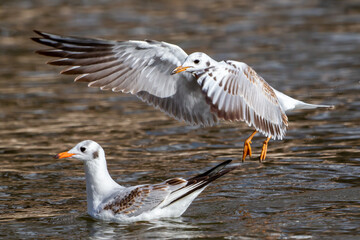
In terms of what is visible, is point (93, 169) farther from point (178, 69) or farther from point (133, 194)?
point (178, 69)

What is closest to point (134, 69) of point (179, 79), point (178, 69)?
point (179, 79)

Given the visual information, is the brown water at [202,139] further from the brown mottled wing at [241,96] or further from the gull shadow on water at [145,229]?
the brown mottled wing at [241,96]

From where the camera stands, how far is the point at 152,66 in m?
10.4

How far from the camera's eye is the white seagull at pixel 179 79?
9.59 m

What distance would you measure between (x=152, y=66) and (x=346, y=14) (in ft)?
50.6

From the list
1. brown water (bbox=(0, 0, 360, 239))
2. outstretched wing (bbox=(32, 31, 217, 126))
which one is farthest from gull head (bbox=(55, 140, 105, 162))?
outstretched wing (bbox=(32, 31, 217, 126))

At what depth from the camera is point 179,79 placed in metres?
10.5

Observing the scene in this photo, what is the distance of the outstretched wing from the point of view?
10.2 m

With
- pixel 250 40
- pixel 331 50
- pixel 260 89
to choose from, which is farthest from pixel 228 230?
pixel 250 40

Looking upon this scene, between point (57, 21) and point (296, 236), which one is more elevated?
point (57, 21)

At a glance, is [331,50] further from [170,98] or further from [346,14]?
[170,98]

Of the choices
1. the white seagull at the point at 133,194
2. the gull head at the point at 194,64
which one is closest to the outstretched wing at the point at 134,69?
the gull head at the point at 194,64

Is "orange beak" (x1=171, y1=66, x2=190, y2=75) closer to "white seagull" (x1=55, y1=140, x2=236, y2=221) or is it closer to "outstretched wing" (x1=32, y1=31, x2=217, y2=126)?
"outstretched wing" (x1=32, y1=31, x2=217, y2=126)

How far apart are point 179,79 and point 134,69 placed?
0.58 meters
